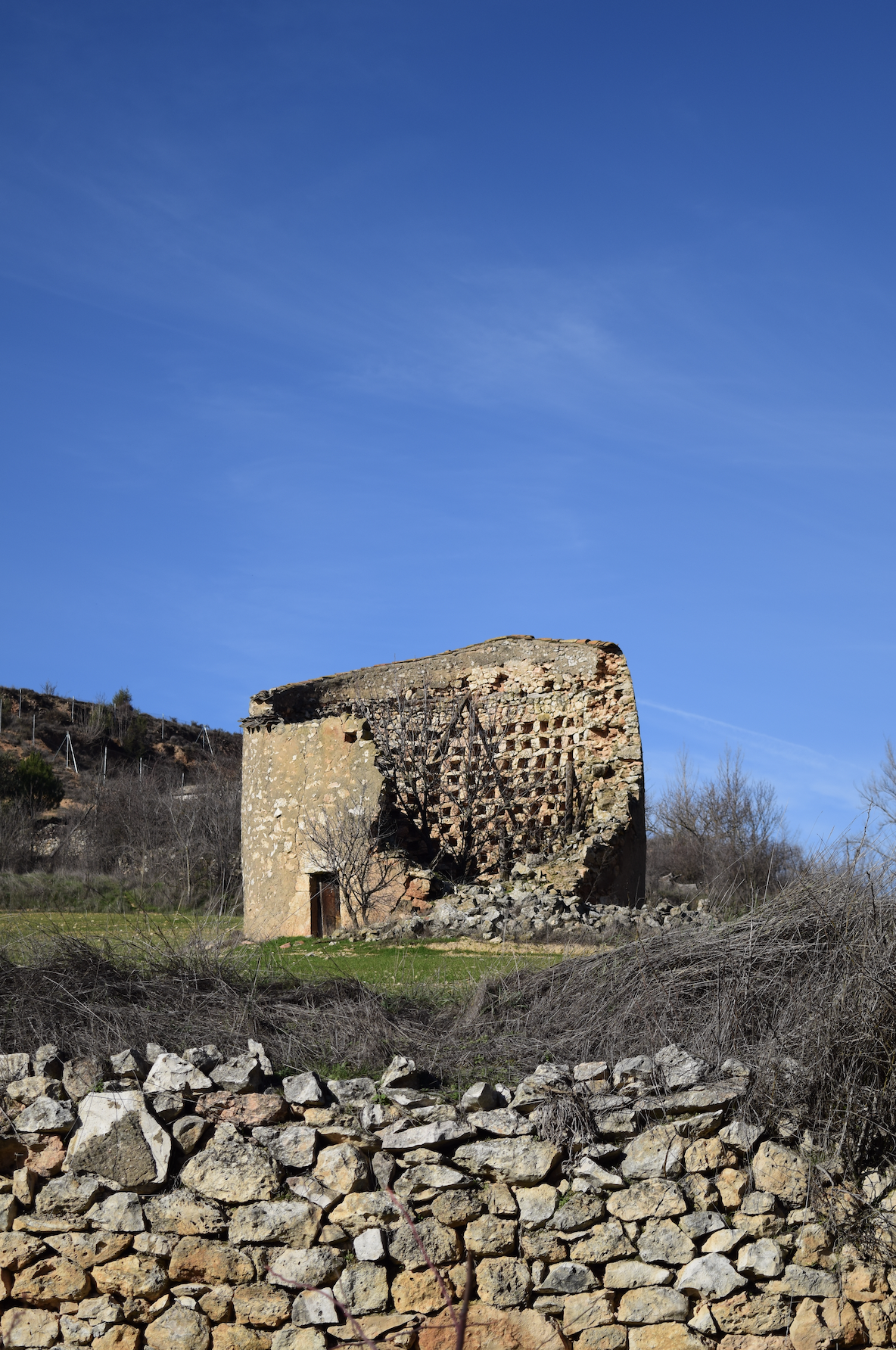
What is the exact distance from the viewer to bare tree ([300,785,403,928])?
16969mm

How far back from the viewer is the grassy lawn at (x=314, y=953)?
906cm

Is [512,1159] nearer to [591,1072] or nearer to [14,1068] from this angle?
[591,1072]

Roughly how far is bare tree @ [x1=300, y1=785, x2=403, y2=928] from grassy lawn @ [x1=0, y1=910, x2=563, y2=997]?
86 cm

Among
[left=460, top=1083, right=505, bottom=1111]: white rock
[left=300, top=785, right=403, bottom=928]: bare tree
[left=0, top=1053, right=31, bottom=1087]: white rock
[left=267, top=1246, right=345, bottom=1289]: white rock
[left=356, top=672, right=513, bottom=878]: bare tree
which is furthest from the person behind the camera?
[left=356, top=672, right=513, bottom=878]: bare tree

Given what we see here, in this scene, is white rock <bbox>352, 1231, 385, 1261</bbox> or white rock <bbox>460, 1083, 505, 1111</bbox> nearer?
white rock <bbox>352, 1231, 385, 1261</bbox>

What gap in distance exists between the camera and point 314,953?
14539 mm

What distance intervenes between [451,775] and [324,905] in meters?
4.33

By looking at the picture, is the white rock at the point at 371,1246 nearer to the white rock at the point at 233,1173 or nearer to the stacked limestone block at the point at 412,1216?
the stacked limestone block at the point at 412,1216

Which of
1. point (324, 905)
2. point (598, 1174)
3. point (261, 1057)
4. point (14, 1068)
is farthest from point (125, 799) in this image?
point (598, 1174)

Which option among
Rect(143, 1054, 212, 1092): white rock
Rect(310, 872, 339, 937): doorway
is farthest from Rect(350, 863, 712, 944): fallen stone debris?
Rect(143, 1054, 212, 1092): white rock

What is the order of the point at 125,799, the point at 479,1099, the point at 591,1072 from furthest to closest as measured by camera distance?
the point at 125,799 → the point at 591,1072 → the point at 479,1099

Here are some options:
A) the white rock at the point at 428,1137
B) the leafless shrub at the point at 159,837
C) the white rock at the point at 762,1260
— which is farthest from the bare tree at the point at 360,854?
the white rock at the point at 762,1260

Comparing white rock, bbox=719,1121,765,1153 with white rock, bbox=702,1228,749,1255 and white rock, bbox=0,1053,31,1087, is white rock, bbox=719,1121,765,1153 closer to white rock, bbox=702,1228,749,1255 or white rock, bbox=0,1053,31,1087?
white rock, bbox=702,1228,749,1255

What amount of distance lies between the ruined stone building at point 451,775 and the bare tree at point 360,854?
0.04m
